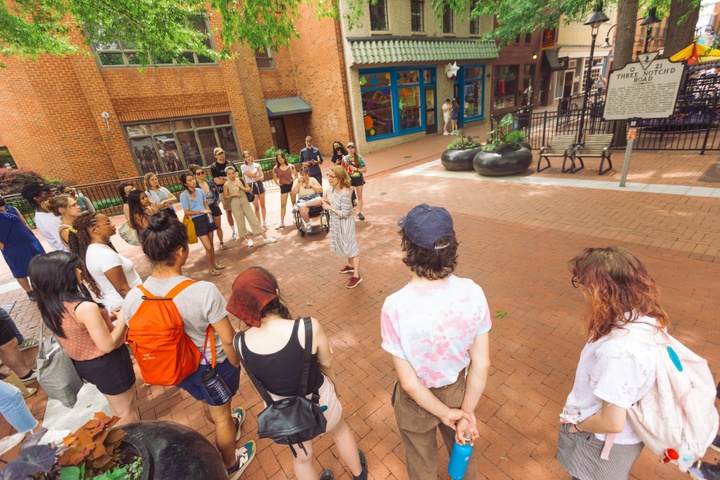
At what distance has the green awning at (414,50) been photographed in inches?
580

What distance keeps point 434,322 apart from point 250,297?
3.16 ft

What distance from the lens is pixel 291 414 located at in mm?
1811

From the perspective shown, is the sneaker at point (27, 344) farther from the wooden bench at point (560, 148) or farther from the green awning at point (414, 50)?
the green awning at point (414, 50)

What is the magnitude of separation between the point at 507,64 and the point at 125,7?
76.7 ft

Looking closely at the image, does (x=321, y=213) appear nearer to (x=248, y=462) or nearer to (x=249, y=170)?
(x=249, y=170)

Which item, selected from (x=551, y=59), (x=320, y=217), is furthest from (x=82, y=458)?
(x=551, y=59)

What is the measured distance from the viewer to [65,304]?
7.39 feet

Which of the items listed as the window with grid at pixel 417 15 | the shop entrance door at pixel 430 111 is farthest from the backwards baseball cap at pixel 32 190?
the shop entrance door at pixel 430 111

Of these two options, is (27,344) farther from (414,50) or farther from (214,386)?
(414,50)

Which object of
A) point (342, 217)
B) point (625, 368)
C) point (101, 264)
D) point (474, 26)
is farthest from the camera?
point (474, 26)

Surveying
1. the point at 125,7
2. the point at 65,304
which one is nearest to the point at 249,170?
the point at 125,7

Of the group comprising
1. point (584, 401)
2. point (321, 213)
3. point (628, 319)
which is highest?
point (628, 319)

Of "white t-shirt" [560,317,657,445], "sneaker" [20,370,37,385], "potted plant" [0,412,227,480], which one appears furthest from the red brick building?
"white t-shirt" [560,317,657,445]

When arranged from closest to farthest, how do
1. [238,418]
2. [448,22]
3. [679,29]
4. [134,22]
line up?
[238,418] < [134,22] < [679,29] < [448,22]
